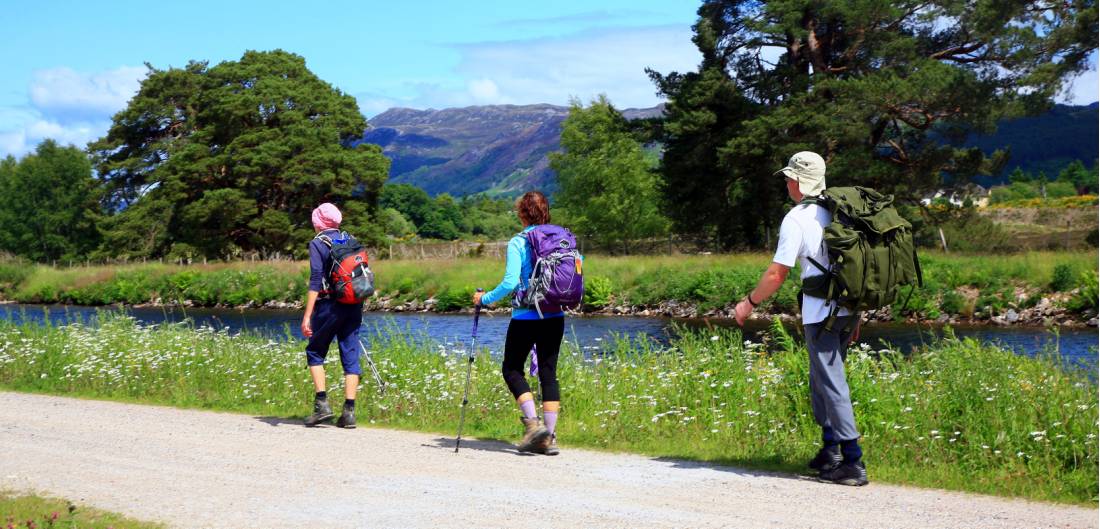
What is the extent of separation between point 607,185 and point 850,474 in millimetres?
67943

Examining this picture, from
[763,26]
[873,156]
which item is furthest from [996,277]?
[763,26]

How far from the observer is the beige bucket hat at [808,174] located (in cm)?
766

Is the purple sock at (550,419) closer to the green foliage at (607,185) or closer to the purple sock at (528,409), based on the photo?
Result: the purple sock at (528,409)

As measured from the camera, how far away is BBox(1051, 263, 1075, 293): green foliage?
3264cm

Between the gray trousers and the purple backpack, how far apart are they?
6.32 ft

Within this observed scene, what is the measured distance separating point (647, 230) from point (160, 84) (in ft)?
111

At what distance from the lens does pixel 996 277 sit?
34750 mm

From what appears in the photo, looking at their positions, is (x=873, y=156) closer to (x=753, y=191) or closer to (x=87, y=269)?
(x=753, y=191)

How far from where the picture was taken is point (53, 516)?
6.46m

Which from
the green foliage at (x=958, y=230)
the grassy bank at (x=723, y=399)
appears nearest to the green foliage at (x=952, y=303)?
the green foliage at (x=958, y=230)

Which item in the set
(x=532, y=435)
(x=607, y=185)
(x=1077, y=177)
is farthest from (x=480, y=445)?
(x=1077, y=177)

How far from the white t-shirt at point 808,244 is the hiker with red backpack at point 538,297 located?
1.86m

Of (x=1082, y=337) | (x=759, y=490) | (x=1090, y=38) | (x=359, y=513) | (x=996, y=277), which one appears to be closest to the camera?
(x=359, y=513)

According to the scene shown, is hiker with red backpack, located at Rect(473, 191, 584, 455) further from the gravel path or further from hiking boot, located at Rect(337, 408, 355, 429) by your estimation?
hiking boot, located at Rect(337, 408, 355, 429)
